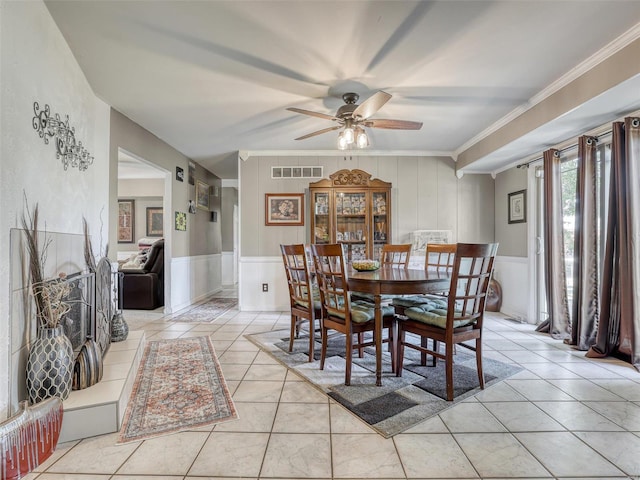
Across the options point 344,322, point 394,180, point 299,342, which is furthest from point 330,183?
point 344,322

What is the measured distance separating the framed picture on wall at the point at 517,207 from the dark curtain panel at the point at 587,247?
3.75ft

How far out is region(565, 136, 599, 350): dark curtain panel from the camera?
3.00 m

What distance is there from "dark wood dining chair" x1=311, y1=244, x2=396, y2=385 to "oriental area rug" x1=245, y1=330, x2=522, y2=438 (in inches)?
4.8

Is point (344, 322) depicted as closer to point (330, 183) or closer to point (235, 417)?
point (235, 417)

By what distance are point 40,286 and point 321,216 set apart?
3.37 m

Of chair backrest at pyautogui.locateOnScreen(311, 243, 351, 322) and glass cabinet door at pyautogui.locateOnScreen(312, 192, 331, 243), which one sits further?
glass cabinet door at pyautogui.locateOnScreen(312, 192, 331, 243)

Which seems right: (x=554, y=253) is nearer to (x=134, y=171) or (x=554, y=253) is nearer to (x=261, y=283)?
(x=261, y=283)

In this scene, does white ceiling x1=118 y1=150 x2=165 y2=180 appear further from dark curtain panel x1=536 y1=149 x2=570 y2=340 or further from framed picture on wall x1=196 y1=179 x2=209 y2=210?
dark curtain panel x1=536 y1=149 x2=570 y2=340

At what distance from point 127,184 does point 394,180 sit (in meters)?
5.96

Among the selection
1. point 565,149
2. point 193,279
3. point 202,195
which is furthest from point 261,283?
point 565,149

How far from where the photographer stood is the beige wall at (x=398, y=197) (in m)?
4.86

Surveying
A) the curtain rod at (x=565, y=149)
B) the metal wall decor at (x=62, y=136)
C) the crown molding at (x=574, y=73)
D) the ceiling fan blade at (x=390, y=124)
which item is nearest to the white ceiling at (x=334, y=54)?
the crown molding at (x=574, y=73)

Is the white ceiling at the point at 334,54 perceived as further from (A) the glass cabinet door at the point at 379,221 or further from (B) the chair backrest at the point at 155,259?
(B) the chair backrest at the point at 155,259

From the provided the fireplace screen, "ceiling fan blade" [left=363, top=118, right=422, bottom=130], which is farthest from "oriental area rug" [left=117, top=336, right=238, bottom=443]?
"ceiling fan blade" [left=363, top=118, right=422, bottom=130]
